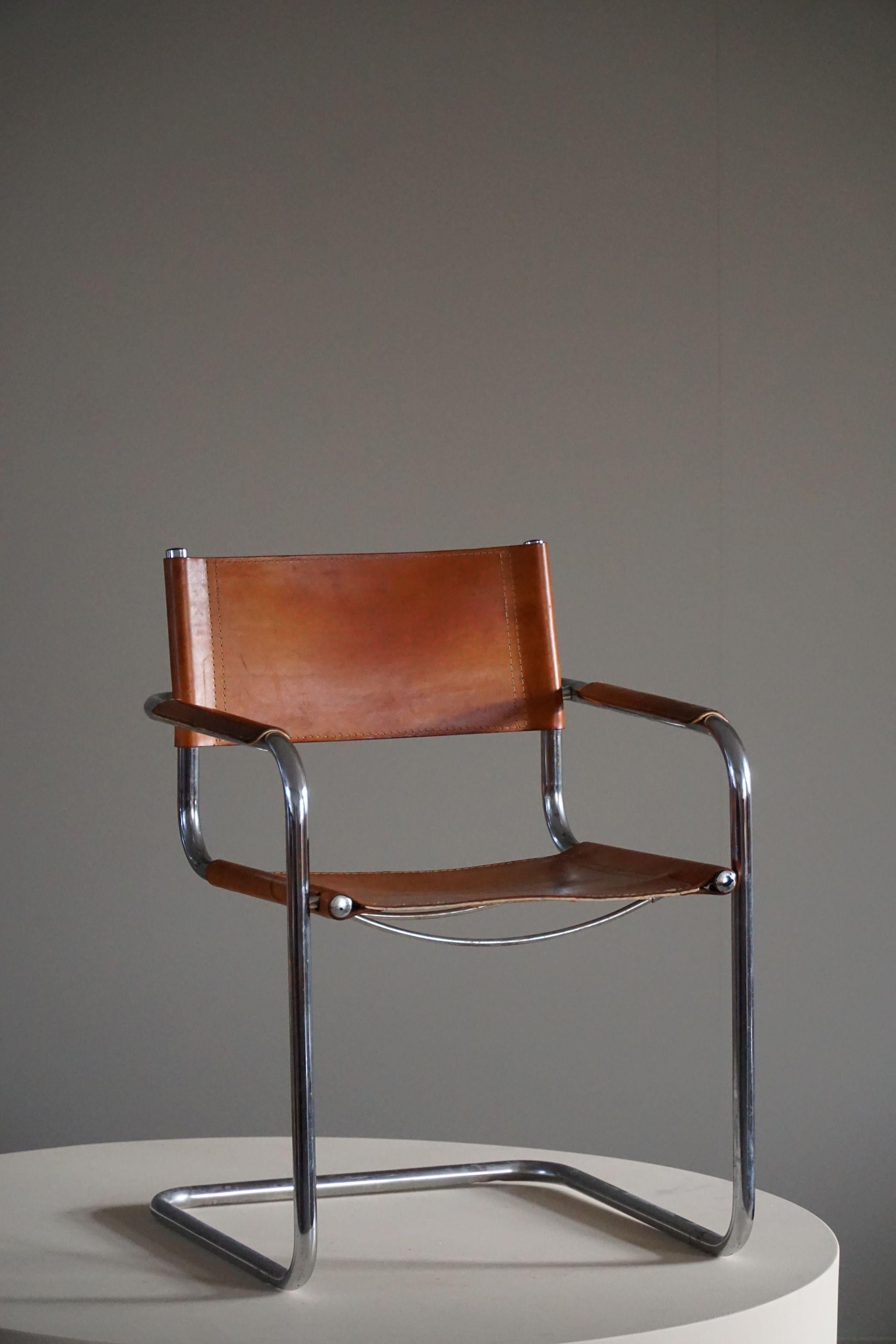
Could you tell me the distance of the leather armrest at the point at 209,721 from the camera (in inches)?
57.3

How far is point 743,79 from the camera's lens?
9.62ft

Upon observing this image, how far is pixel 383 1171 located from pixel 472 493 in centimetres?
147

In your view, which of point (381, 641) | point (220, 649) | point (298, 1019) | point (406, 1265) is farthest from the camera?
point (381, 641)

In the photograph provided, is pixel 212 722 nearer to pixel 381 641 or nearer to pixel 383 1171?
pixel 381 641

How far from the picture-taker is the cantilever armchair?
1416 millimetres

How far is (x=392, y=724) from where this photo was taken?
1.86m

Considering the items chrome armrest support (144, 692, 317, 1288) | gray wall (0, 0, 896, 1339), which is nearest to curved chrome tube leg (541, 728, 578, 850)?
chrome armrest support (144, 692, 317, 1288)

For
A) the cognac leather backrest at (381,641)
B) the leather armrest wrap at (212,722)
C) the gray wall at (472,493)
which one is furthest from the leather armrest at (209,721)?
the gray wall at (472,493)

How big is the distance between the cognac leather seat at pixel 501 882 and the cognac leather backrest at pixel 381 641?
194 mm

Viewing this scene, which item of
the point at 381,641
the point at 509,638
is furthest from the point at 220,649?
the point at 509,638

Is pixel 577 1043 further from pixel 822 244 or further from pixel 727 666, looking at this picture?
pixel 822 244

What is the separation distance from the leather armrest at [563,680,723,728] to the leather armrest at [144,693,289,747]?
1.26 ft

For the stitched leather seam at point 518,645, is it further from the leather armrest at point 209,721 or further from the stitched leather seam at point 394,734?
the leather armrest at point 209,721

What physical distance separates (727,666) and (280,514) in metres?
0.90
